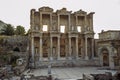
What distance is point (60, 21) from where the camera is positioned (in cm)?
3222

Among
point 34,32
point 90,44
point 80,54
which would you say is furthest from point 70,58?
point 34,32

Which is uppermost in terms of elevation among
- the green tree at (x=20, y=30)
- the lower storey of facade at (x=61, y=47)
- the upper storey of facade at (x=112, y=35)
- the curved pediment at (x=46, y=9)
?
the curved pediment at (x=46, y=9)

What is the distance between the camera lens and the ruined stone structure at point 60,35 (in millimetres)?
30355

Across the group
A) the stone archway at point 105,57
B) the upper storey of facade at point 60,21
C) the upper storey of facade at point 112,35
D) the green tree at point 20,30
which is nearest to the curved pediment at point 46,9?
the upper storey of facade at point 60,21

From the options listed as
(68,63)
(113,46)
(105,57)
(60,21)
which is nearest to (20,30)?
(60,21)

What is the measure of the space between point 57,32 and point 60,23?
228 cm

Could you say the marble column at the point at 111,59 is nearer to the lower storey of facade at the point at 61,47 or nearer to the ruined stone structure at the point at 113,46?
the ruined stone structure at the point at 113,46

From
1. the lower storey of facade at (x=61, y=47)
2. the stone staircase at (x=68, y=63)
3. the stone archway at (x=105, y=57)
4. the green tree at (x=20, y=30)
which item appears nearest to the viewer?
the stone staircase at (x=68, y=63)

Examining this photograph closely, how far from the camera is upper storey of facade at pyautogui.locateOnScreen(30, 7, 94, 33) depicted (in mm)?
30778

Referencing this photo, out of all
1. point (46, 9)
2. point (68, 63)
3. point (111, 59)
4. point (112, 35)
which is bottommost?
point (68, 63)

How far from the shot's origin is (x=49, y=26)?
31547 mm

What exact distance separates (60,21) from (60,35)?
256 centimetres

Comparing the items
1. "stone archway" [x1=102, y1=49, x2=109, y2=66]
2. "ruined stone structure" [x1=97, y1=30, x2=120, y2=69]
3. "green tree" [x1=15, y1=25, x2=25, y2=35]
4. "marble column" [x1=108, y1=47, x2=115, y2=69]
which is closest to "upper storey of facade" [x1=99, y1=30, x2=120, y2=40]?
"ruined stone structure" [x1=97, y1=30, x2=120, y2=69]

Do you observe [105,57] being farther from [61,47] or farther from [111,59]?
[61,47]
